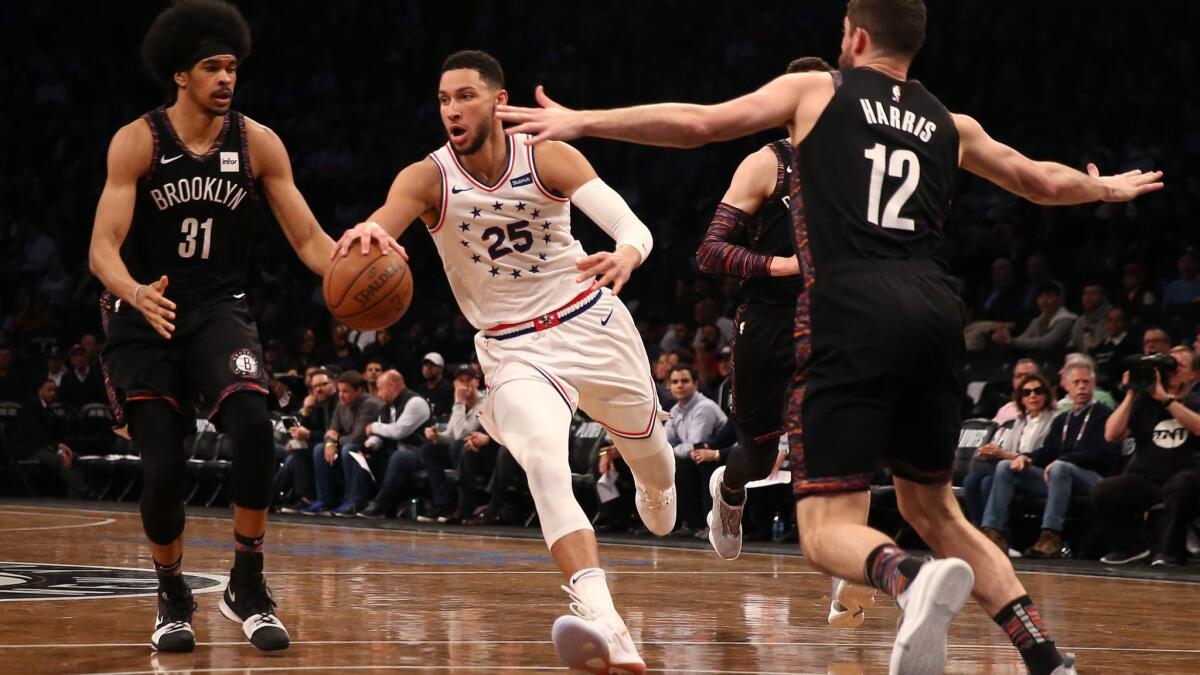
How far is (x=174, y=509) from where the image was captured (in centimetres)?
569

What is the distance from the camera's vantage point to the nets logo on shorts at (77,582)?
7.20 m

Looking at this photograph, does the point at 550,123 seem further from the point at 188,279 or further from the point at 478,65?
the point at 188,279

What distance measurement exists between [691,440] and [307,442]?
4.92 meters

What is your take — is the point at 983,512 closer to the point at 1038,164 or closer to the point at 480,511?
the point at 480,511

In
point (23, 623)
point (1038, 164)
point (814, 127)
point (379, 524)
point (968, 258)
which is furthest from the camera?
point (968, 258)

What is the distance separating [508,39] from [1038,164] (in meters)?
17.1

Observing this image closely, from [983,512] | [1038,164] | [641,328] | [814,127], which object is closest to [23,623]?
[814,127]

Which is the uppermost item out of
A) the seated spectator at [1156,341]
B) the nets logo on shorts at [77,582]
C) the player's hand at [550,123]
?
the player's hand at [550,123]

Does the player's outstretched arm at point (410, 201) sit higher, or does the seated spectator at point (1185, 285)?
the player's outstretched arm at point (410, 201)

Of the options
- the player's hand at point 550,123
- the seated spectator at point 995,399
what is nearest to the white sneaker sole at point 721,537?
the player's hand at point 550,123

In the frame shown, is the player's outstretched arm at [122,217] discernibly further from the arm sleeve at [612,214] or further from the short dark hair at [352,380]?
the short dark hair at [352,380]

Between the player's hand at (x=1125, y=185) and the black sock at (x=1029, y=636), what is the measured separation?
130cm

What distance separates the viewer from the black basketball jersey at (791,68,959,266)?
4266mm

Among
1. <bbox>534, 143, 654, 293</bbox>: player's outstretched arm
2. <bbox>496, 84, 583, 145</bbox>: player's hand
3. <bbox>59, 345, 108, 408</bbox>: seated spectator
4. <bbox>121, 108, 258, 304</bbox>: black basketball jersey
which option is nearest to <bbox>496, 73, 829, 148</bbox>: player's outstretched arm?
<bbox>496, 84, 583, 145</bbox>: player's hand
